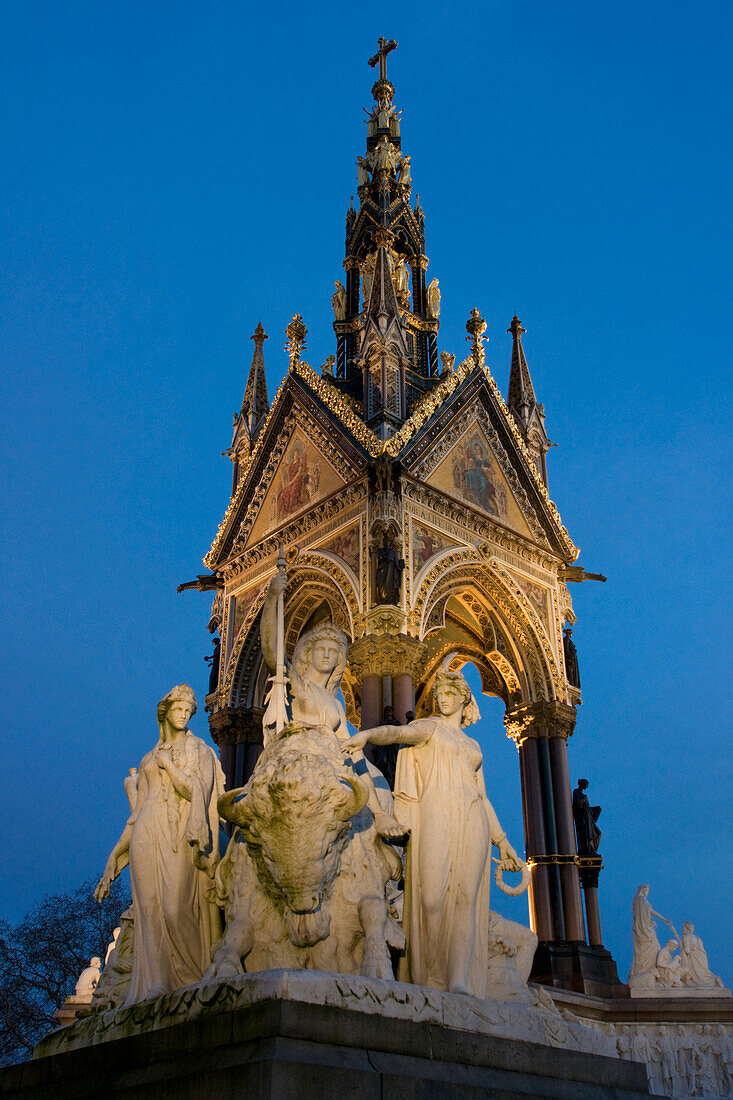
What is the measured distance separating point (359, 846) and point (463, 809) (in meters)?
0.57

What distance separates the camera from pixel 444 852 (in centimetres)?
491

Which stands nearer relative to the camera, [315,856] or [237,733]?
[315,856]

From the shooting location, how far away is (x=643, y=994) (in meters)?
14.8

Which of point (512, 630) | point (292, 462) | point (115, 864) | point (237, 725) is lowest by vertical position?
point (115, 864)

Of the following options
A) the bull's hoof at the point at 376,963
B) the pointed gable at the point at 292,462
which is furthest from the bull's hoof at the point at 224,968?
the pointed gable at the point at 292,462

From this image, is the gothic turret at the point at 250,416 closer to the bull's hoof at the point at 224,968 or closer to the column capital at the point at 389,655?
the column capital at the point at 389,655

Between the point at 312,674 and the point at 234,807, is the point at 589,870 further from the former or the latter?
the point at 234,807

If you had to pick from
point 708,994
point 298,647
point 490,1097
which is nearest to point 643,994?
point 708,994

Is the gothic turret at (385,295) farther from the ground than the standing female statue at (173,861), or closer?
farther from the ground

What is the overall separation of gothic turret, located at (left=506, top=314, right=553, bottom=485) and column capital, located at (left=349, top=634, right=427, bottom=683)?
7208 millimetres

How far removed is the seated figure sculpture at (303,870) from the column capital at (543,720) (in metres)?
15.7

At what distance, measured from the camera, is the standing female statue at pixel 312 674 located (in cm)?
542

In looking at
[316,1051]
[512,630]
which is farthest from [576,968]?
[316,1051]

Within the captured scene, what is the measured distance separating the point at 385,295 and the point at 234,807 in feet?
58.9
